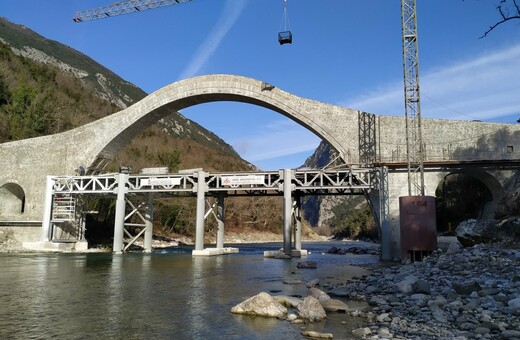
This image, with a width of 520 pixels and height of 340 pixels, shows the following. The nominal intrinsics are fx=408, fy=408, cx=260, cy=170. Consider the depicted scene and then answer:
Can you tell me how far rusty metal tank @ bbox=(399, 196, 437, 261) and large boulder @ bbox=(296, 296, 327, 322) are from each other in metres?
14.0

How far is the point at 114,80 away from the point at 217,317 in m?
159

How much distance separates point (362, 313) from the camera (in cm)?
846

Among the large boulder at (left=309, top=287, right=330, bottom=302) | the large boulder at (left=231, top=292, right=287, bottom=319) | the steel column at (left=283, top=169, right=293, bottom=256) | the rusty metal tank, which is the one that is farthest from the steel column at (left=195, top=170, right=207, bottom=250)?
the large boulder at (left=231, top=292, right=287, bottom=319)

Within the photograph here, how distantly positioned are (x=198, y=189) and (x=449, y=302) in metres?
23.6

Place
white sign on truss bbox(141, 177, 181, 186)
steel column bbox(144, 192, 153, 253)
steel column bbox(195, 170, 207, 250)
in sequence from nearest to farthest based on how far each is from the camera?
steel column bbox(195, 170, 207, 250) < white sign on truss bbox(141, 177, 181, 186) < steel column bbox(144, 192, 153, 253)

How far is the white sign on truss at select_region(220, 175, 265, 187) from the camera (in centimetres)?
2961

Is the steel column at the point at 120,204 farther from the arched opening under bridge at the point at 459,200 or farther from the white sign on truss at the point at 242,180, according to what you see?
the arched opening under bridge at the point at 459,200

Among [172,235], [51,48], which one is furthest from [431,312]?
[51,48]

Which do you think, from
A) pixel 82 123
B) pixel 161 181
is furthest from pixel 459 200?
pixel 82 123

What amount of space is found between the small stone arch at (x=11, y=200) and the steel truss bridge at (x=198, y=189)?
568 cm

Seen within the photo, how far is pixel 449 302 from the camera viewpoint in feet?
27.8

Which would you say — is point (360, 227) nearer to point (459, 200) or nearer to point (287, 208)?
point (459, 200)

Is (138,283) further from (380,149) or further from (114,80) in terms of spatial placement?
(114,80)

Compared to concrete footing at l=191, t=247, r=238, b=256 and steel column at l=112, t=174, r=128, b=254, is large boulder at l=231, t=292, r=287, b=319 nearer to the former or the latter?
concrete footing at l=191, t=247, r=238, b=256
